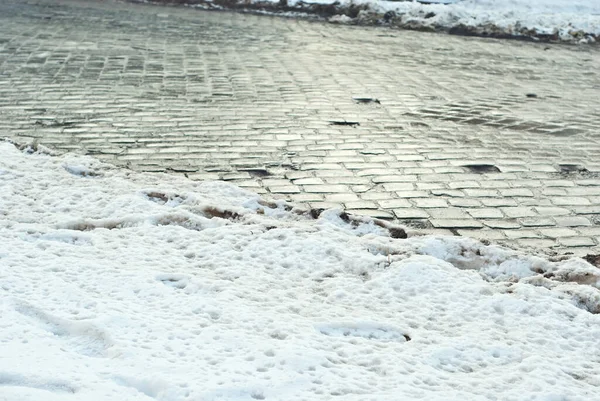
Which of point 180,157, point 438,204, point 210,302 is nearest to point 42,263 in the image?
point 210,302

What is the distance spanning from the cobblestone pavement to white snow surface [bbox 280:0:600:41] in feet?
3.71

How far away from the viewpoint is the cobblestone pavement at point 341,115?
16.3 ft

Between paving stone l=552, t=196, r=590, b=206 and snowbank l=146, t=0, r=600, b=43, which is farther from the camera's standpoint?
snowbank l=146, t=0, r=600, b=43

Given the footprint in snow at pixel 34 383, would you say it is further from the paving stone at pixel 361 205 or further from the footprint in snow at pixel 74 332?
the paving stone at pixel 361 205

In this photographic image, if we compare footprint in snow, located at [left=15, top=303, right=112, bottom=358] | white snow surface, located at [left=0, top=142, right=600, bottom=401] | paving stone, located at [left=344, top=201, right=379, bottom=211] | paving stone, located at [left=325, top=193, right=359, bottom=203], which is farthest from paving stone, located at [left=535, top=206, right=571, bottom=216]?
footprint in snow, located at [left=15, top=303, right=112, bottom=358]

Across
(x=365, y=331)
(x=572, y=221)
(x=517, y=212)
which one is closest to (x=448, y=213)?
(x=517, y=212)

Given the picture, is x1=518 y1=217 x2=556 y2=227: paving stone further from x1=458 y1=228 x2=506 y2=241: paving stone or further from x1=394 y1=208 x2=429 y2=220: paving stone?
x1=394 y1=208 x2=429 y2=220: paving stone

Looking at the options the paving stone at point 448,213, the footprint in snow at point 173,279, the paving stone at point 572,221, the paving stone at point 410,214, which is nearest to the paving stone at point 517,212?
the paving stone at point 572,221

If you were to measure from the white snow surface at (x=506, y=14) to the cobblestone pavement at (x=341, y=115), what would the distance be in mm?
1131

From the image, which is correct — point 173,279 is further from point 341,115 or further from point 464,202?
point 341,115

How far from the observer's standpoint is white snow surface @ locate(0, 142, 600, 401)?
2.84m

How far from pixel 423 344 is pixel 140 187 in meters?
2.27

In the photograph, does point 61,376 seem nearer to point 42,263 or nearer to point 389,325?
point 42,263

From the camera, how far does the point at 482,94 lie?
7.95 meters
